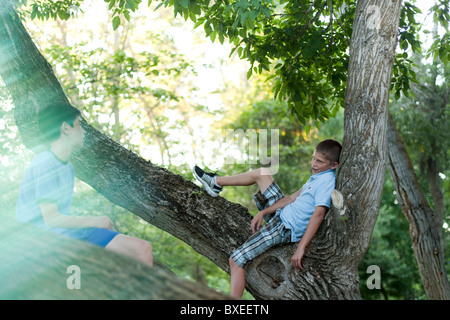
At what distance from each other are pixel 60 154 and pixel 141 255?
0.88 meters

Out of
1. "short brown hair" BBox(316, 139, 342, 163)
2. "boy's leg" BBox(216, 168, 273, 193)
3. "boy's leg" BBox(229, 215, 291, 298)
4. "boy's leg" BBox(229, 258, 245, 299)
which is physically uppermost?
"short brown hair" BBox(316, 139, 342, 163)

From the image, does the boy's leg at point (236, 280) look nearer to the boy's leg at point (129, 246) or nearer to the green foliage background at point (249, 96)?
the boy's leg at point (129, 246)

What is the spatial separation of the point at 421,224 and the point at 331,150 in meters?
3.49

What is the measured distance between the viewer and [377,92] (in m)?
3.88

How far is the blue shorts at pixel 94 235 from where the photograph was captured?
329cm

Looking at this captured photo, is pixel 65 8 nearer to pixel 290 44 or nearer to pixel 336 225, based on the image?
pixel 290 44

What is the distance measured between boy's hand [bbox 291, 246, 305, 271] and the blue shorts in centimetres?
141

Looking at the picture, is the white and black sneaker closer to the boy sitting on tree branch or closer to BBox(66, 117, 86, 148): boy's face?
the boy sitting on tree branch

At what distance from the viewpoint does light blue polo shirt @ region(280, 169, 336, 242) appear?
13.0ft

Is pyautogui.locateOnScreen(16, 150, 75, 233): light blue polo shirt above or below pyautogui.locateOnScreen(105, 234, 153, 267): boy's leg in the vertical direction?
above

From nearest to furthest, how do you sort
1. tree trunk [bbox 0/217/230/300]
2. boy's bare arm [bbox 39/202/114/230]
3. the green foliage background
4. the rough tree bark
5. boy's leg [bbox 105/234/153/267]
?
tree trunk [bbox 0/217/230/300]
boy's bare arm [bbox 39/202/114/230]
boy's leg [bbox 105/234/153/267]
the rough tree bark
the green foliage background

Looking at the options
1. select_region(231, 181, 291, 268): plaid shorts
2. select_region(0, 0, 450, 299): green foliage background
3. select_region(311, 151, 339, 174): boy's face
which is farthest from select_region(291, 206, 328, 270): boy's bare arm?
select_region(0, 0, 450, 299): green foliage background

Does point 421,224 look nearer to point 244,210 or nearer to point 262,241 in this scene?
point 244,210

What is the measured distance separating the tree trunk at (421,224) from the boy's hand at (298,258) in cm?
378
